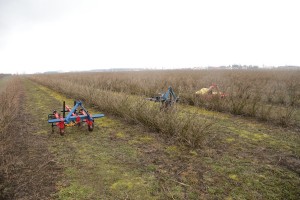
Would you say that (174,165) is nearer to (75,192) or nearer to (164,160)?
(164,160)

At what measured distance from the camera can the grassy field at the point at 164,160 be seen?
2188 mm

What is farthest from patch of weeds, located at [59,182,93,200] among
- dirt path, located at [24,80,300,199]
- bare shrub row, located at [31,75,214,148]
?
bare shrub row, located at [31,75,214,148]

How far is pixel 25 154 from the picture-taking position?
3.10 metres

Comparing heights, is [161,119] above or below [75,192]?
above

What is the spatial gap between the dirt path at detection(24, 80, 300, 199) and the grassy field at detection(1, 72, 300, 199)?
10mm

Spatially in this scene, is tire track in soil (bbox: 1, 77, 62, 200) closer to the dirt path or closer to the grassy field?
the grassy field

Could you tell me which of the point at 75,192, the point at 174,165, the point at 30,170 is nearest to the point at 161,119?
the point at 174,165

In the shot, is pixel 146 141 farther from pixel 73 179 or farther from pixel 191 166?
pixel 73 179

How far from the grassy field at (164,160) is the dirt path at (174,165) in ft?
0.03

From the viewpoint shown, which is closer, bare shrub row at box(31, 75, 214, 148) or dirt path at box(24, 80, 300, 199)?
dirt path at box(24, 80, 300, 199)

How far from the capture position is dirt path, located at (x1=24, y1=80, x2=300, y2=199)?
2172mm

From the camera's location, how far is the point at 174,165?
109 inches

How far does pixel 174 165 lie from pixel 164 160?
196 millimetres

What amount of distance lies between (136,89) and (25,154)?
7067 mm
